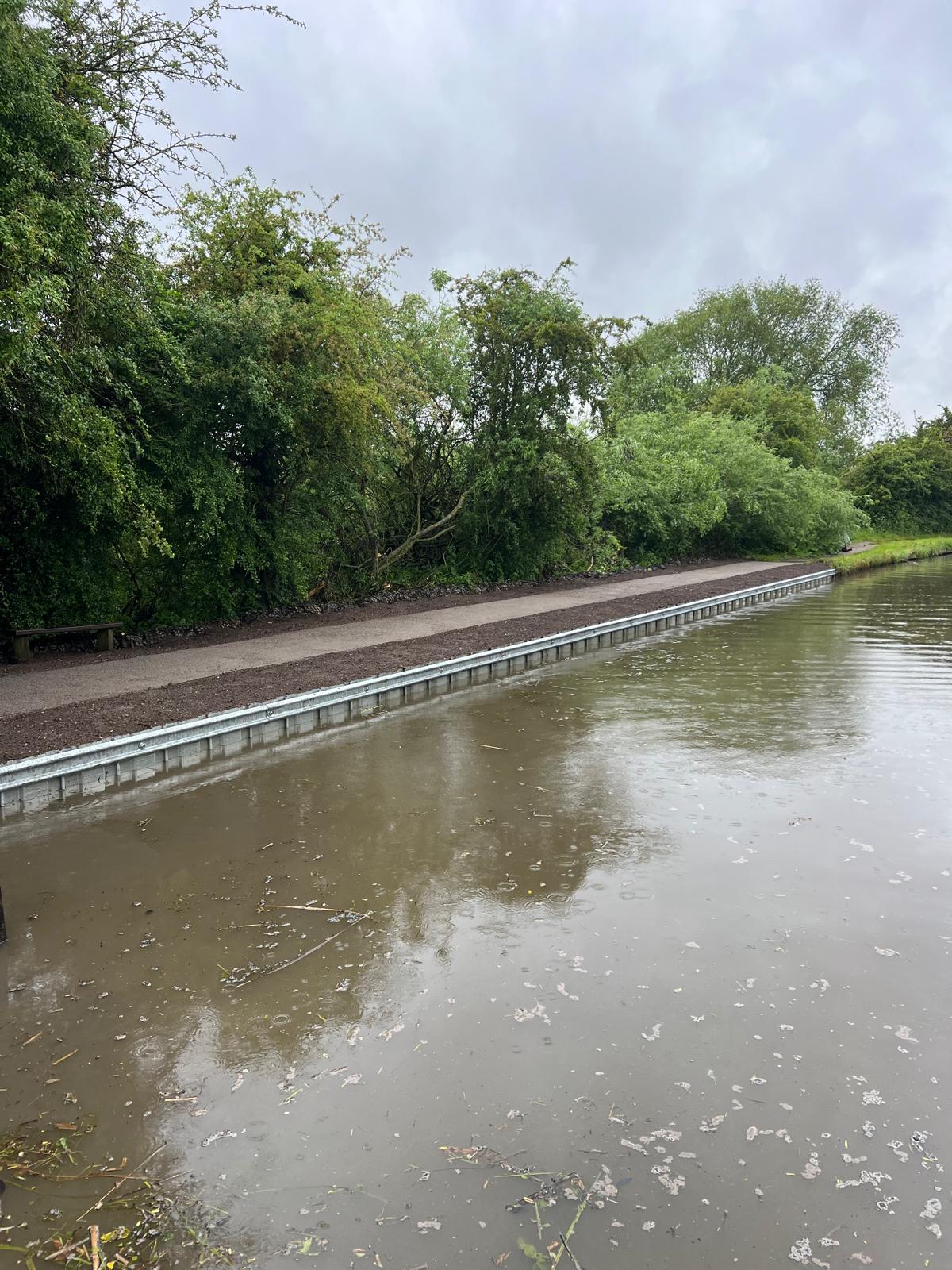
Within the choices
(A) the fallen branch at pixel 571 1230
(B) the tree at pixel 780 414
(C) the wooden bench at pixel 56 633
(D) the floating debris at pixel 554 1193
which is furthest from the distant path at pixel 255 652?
(B) the tree at pixel 780 414

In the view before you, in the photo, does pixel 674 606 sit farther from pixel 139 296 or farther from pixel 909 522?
pixel 909 522

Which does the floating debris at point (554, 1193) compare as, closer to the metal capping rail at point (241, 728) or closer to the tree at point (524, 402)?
the metal capping rail at point (241, 728)

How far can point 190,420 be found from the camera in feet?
36.4

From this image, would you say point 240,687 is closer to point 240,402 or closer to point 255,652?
point 255,652

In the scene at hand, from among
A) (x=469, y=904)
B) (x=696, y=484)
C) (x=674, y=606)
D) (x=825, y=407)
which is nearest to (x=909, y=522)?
(x=825, y=407)

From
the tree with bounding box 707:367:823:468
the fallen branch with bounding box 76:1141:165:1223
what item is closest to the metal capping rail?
the fallen branch with bounding box 76:1141:165:1223

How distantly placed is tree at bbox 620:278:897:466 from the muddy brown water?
133 ft

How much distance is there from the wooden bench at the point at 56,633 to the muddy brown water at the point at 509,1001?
13.8 feet

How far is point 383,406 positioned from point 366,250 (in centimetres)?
346

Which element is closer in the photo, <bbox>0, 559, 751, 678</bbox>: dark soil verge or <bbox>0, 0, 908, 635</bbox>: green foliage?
<bbox>0, 0, 908, 635</bbox>: green foliage

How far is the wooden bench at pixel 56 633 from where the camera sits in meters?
10.3

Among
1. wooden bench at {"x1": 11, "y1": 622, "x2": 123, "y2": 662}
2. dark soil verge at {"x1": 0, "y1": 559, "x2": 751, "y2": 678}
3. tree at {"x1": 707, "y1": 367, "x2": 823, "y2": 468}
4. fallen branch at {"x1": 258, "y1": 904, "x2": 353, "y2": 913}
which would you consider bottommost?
fallen branch at {"x1": 258, "y1": 904, "x2": 353, "y2": 913}

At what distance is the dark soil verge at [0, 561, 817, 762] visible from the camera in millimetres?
7168

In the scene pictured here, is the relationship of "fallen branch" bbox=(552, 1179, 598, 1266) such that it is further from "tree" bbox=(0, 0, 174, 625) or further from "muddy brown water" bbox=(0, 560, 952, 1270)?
"tree" bbox=(0, 0, 174, 625)
